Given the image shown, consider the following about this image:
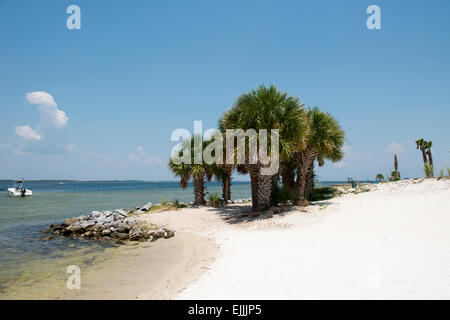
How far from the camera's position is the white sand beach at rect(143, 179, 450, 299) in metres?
4.71

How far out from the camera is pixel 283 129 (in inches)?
560

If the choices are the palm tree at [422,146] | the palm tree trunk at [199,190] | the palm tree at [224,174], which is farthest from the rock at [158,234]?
the palm tree at [422,146]

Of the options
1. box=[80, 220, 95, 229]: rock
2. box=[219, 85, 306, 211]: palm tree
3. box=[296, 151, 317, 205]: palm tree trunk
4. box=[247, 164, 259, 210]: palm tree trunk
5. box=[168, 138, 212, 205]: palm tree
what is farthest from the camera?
box=[168, 138, 212, 205]: palm tree

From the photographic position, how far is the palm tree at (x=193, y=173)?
1911 centimetres

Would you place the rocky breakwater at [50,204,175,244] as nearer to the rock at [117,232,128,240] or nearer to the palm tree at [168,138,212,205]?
the rock at [117,232,128,240]

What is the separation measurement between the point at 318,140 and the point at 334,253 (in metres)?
10.4

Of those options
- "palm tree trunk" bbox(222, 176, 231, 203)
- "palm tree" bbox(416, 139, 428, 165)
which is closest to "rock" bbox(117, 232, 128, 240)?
"palm tree trunk" bbox(222, 176, 231, 203)

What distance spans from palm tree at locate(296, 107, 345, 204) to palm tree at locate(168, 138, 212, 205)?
22.8 ft

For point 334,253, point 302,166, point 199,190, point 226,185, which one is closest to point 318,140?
point 302,166

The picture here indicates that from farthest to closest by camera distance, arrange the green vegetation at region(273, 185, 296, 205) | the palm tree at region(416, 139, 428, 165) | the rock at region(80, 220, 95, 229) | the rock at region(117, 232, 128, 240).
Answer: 1. the palm tree at region(416, 139, 428, 165)
2. the green vegetation at region(273, 185, 296, 205)
3. the rock at region(80, 220, 95, 229)
4. the rock at region(117, 232, 128, 240)

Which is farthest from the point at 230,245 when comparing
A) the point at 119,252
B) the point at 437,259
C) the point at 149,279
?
the point at 437,259

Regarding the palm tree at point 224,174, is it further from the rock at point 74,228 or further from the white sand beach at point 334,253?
the rock at point 74,228
